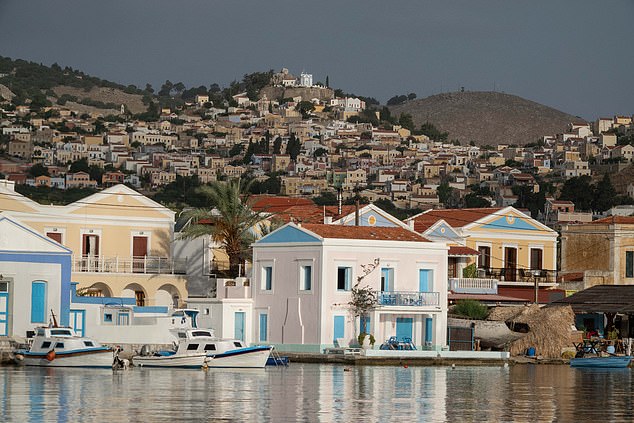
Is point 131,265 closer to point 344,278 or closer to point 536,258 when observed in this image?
point 344,278

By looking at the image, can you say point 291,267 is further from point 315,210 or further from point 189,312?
point 315,210

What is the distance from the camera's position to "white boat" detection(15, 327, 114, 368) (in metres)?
41.8

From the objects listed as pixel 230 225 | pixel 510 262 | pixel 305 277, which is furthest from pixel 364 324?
pixel 510 262

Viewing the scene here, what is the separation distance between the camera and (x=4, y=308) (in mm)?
46781

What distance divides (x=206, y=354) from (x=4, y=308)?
8.08 meters

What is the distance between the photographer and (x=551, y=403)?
3120 centimetres

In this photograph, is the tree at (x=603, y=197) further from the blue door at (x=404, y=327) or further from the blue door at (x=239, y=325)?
the blue door at (x=239, y=325)

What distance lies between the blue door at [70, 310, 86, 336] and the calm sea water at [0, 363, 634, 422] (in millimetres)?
6193

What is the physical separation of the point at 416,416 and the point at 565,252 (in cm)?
3945

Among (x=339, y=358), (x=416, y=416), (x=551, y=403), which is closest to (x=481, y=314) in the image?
(x=339, y=358)

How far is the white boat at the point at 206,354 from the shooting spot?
42.8 metres

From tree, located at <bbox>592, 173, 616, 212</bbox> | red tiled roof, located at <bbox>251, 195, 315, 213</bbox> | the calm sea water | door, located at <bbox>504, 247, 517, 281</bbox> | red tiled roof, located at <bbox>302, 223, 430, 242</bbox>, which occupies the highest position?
tree, located at <bbox>592, 173, 616, 212</bbox>

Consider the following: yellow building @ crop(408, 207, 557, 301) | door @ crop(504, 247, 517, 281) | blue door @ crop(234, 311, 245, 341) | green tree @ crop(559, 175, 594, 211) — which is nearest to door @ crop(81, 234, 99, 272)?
blue door @ crop(234, 311, 245, 341)

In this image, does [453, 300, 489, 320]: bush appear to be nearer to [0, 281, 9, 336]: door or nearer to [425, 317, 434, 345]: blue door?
[425, 317, 434, 345]: blue door
